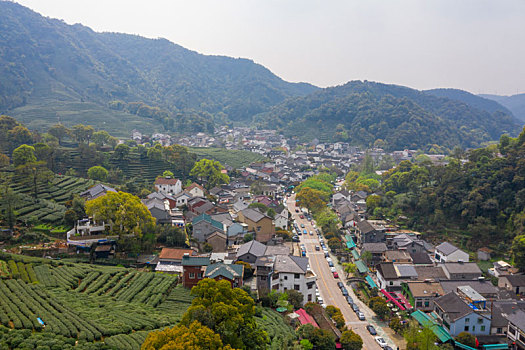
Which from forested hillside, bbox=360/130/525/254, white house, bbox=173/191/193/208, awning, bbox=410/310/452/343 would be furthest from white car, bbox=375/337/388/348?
white house, bbox=173/191/193/208

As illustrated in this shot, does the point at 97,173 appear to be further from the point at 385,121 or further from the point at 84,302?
the point at 385,121

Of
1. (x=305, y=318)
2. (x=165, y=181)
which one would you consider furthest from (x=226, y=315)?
(x=165, y=181)

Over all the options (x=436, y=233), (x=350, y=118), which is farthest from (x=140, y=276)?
(x=350, y=118)

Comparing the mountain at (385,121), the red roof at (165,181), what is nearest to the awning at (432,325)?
the red roof at (165,181)

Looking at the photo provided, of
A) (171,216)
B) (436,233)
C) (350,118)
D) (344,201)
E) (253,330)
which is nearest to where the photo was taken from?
(253,330)

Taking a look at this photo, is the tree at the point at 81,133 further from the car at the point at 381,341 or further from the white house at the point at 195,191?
the car at the point at 381,341

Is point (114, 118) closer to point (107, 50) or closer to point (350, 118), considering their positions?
point (350, 118)
